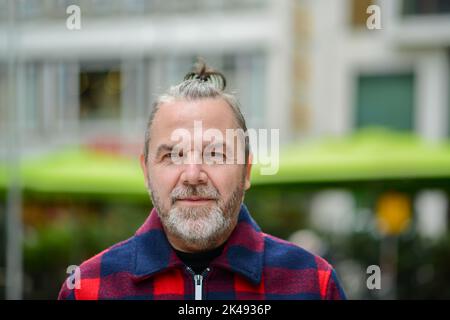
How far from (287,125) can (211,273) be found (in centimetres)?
1522

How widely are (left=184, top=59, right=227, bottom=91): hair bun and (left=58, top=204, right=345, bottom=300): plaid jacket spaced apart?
26 centimetres

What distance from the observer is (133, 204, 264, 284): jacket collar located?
1.59 metres

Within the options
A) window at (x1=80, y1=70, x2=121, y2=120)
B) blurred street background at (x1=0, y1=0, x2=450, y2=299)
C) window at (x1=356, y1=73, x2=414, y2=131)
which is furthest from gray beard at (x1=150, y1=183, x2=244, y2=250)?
window at (x1=356, y1=73, x2=414, y2=131)

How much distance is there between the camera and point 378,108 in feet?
58.0

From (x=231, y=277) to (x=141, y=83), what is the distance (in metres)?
14.7

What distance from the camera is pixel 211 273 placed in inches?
63.0

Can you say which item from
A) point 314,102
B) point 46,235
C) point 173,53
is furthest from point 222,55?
point 46,235

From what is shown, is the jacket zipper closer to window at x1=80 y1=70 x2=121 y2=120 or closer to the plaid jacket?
the plaid jacket

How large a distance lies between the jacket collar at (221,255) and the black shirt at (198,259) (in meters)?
0.01

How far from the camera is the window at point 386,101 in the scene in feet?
54.7

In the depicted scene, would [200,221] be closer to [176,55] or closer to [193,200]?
[193,200]
